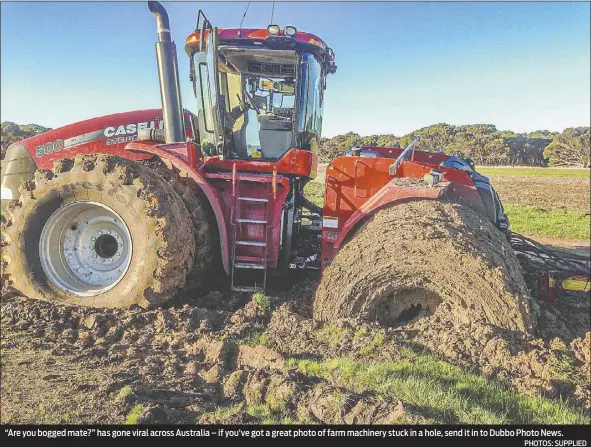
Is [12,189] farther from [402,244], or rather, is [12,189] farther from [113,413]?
[402,244]

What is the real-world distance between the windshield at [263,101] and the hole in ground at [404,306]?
2.26 m

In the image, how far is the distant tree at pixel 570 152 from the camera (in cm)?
3947

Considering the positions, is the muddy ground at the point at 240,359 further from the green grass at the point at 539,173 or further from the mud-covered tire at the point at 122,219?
the green grass at the point at 539,173

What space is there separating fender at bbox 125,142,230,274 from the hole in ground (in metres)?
1.84

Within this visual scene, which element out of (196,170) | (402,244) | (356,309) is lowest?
(356,309)

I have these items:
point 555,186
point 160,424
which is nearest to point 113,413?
point 160,424

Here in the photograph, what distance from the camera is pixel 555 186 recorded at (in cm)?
2303

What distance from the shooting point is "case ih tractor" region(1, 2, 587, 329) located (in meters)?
4.69

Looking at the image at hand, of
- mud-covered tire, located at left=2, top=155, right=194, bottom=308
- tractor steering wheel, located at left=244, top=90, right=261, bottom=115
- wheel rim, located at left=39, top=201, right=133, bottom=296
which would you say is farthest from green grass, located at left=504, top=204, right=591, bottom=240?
wheel rim, located at left=39, top=201, right=133, bottom=296

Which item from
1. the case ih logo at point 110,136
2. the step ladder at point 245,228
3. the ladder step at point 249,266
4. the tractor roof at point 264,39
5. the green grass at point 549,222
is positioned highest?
the tractor roof at point 264,39

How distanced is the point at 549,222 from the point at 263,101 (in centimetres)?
1162

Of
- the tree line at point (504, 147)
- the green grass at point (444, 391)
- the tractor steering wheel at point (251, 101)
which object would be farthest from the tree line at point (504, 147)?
the green grass at point (444, 391)

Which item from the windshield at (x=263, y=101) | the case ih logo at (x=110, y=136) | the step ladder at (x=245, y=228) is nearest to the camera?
the step ladder at (x=245, y=228)

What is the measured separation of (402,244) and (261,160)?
2.12 m
